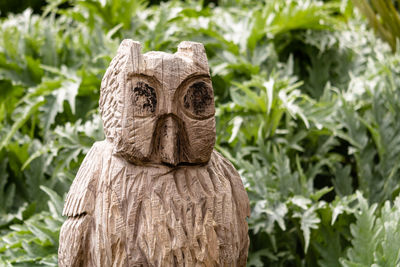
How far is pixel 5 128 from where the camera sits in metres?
3.27

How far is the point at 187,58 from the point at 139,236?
1.81ft

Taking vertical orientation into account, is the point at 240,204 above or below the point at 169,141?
below

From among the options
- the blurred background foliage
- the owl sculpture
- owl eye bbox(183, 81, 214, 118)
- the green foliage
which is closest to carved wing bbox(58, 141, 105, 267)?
the owl sculpture

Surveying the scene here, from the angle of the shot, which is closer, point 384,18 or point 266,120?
point 266,120

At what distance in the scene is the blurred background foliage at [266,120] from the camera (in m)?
2.54

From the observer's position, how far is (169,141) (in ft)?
5.05

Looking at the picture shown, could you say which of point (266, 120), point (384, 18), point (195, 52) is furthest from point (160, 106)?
point (384, 18)

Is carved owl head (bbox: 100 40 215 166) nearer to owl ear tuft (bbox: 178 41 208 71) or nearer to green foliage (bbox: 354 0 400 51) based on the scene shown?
owl ear tuft (bbox: 178 41 208 71)

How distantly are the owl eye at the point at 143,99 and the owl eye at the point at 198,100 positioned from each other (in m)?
0.10

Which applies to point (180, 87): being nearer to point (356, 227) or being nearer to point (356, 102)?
point (356, 227)

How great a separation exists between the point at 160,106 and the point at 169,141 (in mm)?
109

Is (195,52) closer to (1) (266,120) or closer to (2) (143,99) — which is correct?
(2) (143,99)

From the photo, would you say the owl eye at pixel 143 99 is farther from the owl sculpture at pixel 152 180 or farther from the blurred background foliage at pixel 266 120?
the blurred background foliage at pixel 266 120

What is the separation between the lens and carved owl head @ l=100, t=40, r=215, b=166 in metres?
1.52
